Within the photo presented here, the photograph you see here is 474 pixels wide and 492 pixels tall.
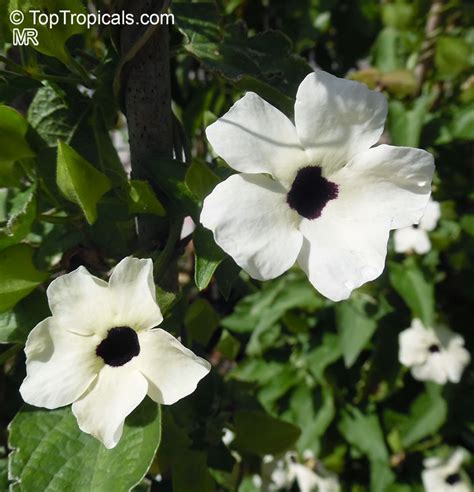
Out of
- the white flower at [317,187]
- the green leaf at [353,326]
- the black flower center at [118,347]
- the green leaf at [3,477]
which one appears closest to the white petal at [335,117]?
the white flower at [317,187]

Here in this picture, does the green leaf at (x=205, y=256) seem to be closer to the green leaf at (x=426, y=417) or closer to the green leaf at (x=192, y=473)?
the green leaf at (x=192, y=473)

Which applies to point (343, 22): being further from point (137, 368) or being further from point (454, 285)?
point (137, 368)

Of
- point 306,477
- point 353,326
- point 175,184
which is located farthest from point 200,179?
point 306,477

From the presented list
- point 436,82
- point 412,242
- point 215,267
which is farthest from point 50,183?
point 436,82

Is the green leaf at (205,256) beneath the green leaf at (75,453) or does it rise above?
above

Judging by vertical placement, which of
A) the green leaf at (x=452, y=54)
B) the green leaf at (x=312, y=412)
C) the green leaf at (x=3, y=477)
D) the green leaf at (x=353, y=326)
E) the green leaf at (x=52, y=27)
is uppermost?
the green leaf at (x=52, y=27)

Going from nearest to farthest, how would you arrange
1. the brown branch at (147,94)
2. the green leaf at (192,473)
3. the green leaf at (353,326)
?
1. the brown branch at (147,94)
2. the green leaf at (192,473)
3. the green leaf at (353,326)

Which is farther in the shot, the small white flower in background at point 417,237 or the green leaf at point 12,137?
the small white flower in background at point 417,237
